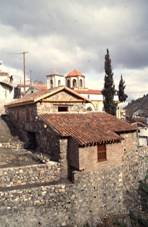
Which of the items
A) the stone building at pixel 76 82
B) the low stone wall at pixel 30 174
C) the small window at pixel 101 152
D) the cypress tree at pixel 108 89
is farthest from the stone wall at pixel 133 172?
the stone building at pixel 76 82

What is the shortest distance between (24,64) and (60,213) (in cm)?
4146

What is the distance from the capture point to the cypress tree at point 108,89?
43219 millimetres

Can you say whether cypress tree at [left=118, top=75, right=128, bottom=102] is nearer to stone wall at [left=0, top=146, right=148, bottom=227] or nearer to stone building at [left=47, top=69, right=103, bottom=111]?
stone building at [left=47, top=69, right=103, bottom=111]

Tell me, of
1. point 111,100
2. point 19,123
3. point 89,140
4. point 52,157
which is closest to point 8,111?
point 19,123

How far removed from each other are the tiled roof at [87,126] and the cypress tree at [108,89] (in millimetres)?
16591

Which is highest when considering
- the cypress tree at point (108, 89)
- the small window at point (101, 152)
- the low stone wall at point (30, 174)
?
the cypress tree at point (108, 89)

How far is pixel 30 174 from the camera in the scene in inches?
750

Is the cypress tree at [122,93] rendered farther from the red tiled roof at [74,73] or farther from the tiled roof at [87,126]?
the tiled roof at [87,126]

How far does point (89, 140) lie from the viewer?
20172 mm

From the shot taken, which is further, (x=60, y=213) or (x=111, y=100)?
(x=111, y=100)

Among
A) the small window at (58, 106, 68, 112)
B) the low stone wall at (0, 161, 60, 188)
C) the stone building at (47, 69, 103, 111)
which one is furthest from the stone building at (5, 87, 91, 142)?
the stone building at (47, 69, 103, 111)

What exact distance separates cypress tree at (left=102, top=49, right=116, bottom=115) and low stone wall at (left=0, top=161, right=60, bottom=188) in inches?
935

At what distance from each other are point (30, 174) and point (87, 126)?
19.0 ft

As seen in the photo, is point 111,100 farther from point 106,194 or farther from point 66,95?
point 106,194
